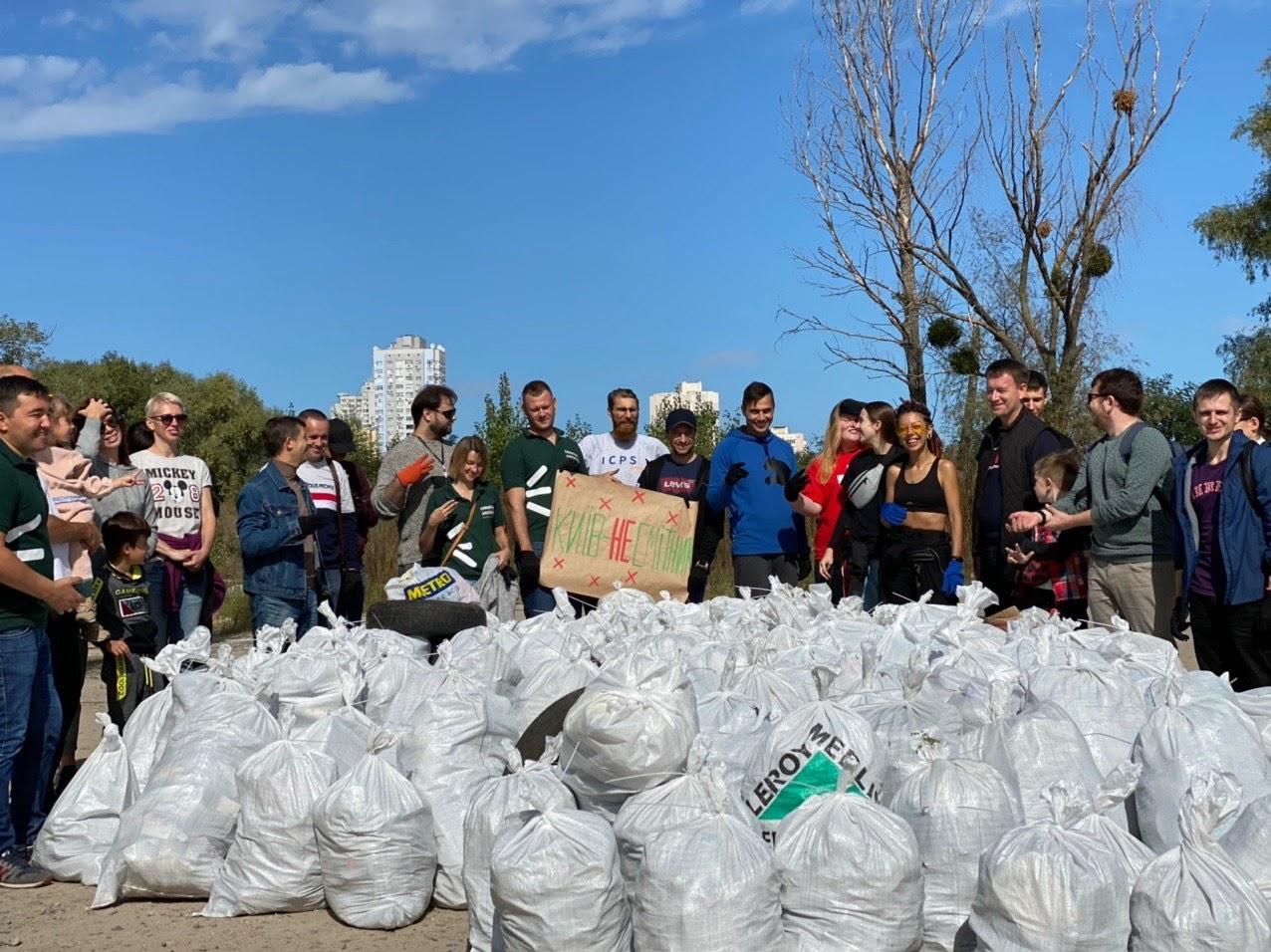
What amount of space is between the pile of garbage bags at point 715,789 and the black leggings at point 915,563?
1224 mm

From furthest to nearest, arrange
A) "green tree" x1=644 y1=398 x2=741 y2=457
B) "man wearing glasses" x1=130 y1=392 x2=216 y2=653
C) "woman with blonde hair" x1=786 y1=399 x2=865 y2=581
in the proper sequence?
"green tree" x1=644 y1=398 x2=741 y2=457, "woman with blonde hair" x1=786 y1=399 x2=865 y2=581, "man wearing glasses" x1=130 y1=392 x2=216 y2=653

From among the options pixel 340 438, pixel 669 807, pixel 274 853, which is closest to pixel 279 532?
pixel 340 438

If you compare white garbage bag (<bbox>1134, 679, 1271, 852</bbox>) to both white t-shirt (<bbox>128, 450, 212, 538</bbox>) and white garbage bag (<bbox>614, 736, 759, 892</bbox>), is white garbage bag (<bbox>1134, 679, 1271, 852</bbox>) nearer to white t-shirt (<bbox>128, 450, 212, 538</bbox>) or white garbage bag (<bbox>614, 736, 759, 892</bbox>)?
white garbage bag (<bbox>614, 736, 759, 892</bbox>)

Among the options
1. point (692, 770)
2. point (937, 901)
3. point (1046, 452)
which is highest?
point (1046, 452)

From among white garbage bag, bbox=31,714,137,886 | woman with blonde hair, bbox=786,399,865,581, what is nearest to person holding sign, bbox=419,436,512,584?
woman with blonde hair, bbox=786,399,865,581

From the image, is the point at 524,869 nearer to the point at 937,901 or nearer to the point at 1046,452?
the point at 937,901

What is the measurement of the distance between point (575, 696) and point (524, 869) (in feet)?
4.01

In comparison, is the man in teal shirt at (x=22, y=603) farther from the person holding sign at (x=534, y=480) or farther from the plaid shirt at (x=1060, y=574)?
the plaid shirt at (x=1060, y=574)

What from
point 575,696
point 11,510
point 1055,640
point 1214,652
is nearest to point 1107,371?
point 1214,652

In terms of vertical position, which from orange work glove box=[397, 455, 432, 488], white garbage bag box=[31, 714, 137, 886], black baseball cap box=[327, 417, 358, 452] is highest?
black baseball cap box=[327, 417, 358, 452]

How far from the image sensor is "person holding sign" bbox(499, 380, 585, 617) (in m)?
6.92

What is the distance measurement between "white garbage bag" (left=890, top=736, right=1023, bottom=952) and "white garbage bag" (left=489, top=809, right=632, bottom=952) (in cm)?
75

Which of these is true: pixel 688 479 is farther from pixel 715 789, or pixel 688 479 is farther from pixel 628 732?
pixel 715 789

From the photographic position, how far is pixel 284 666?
4.84m
